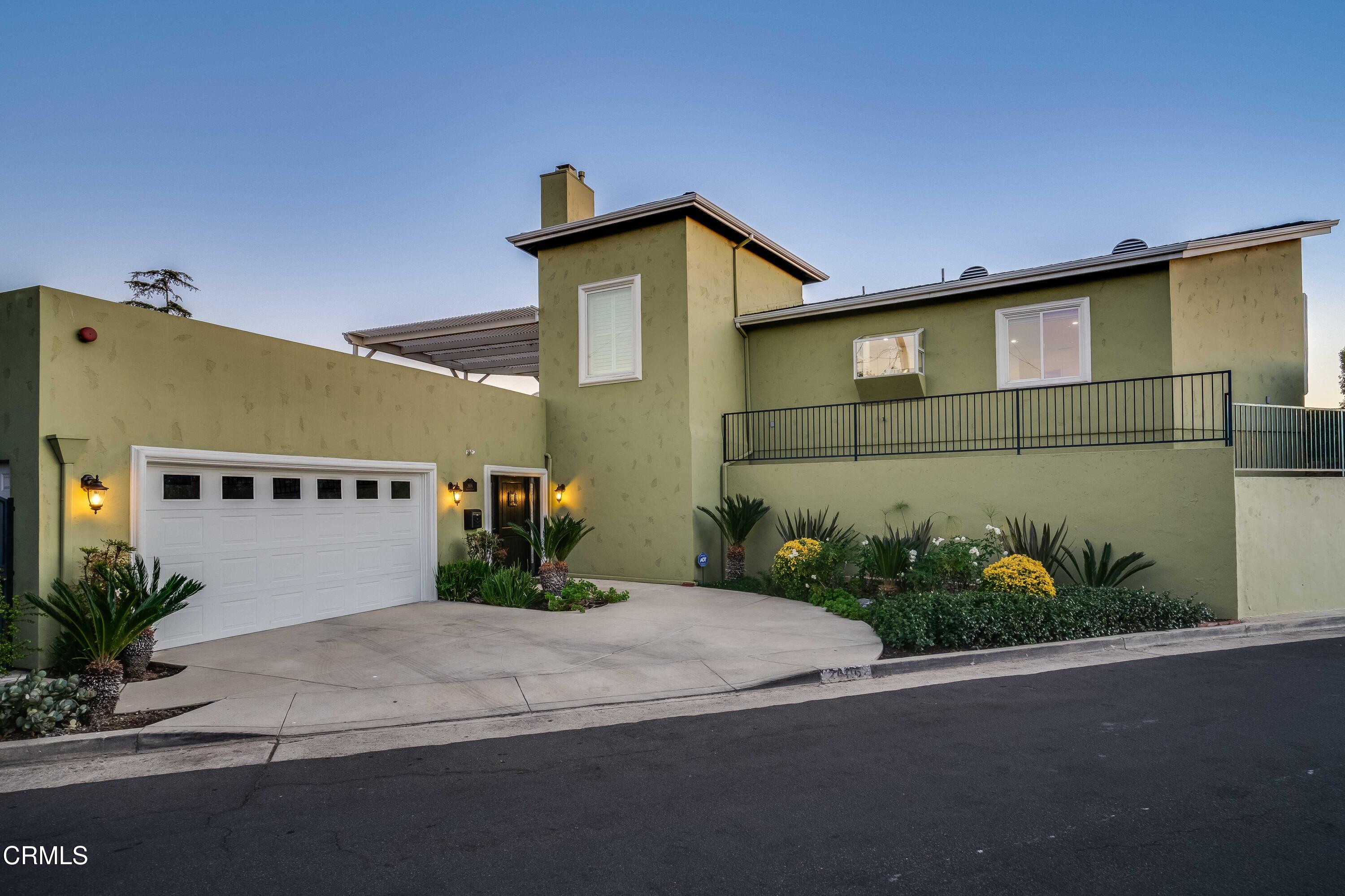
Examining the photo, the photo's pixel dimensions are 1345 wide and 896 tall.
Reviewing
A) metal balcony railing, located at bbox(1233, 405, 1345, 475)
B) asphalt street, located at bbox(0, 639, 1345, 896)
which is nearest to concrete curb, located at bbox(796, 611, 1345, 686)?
asphalt street, located at bbox(0, 639, 1345, 896)

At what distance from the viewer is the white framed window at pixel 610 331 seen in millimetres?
14125

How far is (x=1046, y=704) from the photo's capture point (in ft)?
19.7

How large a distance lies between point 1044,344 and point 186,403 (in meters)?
13.1

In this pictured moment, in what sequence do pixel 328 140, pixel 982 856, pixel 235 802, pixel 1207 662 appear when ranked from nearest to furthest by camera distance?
pixel 982 856
pixel 235 802
pixel 1207 662
pixel 328 140

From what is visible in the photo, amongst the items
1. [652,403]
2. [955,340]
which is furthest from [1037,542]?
→ [652,403]

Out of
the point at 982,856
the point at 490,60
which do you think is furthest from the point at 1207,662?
the point at 490,60

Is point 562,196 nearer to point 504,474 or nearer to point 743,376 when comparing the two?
point 743,376

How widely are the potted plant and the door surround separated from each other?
18.4 feet

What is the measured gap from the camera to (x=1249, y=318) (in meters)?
12.2

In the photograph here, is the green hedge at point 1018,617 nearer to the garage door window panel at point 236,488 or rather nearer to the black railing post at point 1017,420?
the black railing post at point 1017,420

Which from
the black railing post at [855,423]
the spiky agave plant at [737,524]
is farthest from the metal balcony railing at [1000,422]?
the spiky agave plant at [737,524]

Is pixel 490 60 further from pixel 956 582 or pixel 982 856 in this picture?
pixel 982 856

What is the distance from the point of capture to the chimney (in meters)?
15.1

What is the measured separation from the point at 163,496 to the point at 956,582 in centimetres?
1024
